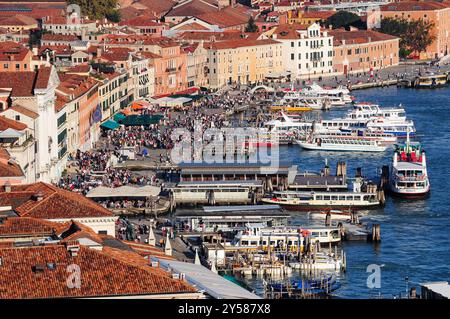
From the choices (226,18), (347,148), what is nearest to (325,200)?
(347,148)

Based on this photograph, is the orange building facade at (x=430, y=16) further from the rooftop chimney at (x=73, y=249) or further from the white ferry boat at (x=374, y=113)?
the rooftop chimney at (x=73, y=249)

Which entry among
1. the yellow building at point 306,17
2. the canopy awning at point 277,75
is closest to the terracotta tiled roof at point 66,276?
the canopy awning at point 277,75


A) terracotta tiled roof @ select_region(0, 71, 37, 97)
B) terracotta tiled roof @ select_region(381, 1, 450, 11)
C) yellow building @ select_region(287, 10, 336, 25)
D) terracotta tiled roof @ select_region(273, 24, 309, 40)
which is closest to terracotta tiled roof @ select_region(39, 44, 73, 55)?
terracotta tiled roof @ select_region(273, 24, 309, 40)

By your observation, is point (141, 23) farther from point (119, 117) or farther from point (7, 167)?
point (7, 167)

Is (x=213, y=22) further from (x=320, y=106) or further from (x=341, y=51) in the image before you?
(x=320, y=106)
